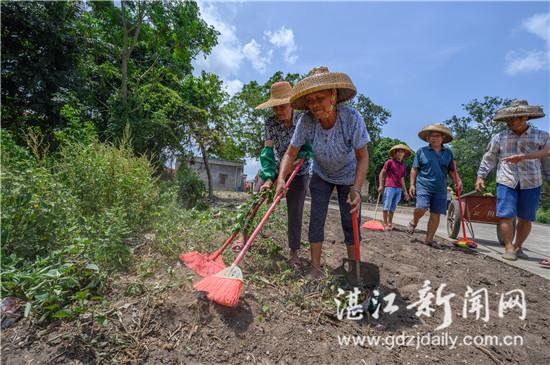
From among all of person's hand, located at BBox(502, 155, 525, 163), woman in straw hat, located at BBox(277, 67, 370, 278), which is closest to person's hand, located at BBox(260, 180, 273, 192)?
woman in straw hat, located at BBox(277, 67, 370, 278)

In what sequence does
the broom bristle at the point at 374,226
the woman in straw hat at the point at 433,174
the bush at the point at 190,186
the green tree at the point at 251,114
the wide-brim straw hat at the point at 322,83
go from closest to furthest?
the wide-brim straw hat at the point at 322,83 < the woman in straw hat at the point at 433,174 < the broom bristle at the point at 374,226 < the bush at the point at 190,186 < the green tree at the point at 251,114

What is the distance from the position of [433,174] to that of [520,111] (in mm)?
1182

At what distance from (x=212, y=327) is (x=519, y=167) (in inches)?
153

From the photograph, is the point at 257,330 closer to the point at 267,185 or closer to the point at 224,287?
the point at 224,287

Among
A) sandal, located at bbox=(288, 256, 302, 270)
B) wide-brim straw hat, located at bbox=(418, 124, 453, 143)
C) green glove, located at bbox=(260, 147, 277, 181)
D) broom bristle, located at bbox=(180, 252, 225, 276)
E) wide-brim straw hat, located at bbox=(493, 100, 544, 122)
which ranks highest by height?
wide-brim straw hat, located at bbox=(493, 100, 544, 122)

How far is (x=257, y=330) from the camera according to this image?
1725 mm

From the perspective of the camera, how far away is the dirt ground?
1.54m

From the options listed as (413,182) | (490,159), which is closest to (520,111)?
(490,159)

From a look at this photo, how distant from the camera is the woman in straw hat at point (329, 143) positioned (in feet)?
7.27

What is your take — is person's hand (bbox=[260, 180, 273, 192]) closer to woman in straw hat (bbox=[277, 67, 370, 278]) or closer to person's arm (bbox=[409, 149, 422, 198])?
woman in straw hat (bbox=[277, 67, 370, 278])

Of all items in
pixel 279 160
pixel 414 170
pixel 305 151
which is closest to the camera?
pixel 305 151

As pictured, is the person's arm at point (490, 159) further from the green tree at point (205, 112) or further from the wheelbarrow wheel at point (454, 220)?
the green tree at point (205, 112)

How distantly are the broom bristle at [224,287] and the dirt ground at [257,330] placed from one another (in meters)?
0.10

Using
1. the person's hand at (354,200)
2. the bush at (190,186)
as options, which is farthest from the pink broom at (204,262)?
the bush at (190,186)
